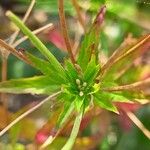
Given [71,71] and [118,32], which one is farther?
[118,32]

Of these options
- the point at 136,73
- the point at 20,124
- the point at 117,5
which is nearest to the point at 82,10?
the point at 117,5

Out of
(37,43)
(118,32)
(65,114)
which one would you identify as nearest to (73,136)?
(65,114)

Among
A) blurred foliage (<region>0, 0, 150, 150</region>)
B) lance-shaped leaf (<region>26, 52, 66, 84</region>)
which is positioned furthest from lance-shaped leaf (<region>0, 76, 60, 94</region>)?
blurred foliage (<region>0, 0, 150, 150</region>)

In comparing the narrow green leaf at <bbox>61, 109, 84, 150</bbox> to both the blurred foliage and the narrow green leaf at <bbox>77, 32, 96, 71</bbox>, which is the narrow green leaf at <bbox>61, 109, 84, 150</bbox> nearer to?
the narrow green leaf at <bbox>77, 32, 96, 71</bbox>

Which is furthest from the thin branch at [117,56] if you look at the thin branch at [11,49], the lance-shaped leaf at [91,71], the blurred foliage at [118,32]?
the blurred foliage at [118,32]

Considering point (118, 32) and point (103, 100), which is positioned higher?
point (118, 32)

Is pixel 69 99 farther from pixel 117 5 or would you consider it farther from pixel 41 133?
pixel 117 5

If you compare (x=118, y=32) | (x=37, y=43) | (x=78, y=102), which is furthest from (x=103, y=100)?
(x=118, y=32)

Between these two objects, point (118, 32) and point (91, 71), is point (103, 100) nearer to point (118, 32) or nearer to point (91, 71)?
point (91, 71)
